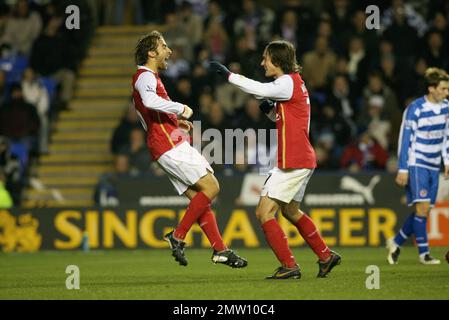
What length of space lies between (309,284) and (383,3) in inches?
441

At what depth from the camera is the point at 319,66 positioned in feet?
64.1

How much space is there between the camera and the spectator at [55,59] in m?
21.4

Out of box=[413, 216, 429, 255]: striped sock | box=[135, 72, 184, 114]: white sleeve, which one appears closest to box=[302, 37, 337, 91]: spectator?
box=[413, 216, 429, 255]: striped sock

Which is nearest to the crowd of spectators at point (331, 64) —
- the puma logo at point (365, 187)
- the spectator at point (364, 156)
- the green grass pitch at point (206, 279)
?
the spectator at point (364, 156)

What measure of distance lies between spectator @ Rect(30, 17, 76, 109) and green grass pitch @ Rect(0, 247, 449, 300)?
6744 mm

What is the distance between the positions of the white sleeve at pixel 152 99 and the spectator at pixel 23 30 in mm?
11994

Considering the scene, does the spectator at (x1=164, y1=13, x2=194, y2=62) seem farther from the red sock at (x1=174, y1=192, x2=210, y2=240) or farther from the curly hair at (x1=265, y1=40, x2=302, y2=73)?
the curly hair at (x1=265, y1=40, x2=302, y2=73)

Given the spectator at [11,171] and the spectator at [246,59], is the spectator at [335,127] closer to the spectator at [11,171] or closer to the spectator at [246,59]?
the spectator at [246,59]

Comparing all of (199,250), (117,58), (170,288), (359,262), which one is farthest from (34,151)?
(170,288)

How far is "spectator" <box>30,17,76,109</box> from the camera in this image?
2138cm

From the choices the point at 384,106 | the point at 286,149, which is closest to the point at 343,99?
the point at 384,106

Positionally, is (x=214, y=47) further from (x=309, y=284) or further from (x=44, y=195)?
(x=309, y=284)

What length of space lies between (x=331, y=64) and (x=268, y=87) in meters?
9.71

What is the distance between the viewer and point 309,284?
978 centimetres
